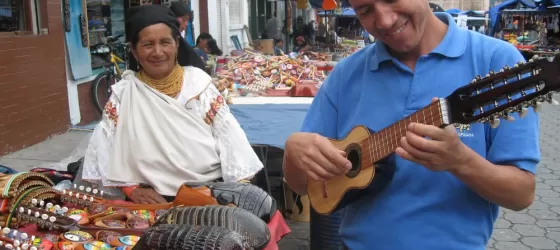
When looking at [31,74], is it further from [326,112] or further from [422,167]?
[422,167]

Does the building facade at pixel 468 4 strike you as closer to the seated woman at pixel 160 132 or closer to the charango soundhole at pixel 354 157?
the seated woman at pixel 160 132

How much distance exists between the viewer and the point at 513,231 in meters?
4.41

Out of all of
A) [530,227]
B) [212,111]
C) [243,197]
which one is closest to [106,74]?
[212,111]

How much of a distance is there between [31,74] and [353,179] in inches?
208

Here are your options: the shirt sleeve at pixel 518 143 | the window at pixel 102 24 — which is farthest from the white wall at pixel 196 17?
the shirt sleeve at pixel 518 143

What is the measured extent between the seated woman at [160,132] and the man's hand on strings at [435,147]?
5.04ft

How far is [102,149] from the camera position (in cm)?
266

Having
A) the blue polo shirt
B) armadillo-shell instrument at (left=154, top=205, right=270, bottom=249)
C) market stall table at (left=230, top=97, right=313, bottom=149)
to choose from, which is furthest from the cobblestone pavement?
the blue polo shirt

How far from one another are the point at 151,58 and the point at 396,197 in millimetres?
1618

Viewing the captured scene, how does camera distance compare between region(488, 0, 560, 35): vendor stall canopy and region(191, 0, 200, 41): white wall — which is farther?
region(488, 0, 560, 35): vendor stall canopy

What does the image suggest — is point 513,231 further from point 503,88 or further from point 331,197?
point 503,88

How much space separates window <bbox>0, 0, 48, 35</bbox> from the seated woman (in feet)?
12.2

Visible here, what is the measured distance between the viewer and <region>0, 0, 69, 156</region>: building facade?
552 cm

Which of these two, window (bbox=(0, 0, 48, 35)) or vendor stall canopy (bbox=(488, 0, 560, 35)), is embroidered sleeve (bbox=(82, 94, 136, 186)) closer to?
window (bbox=(0, 0, 48, 35))
